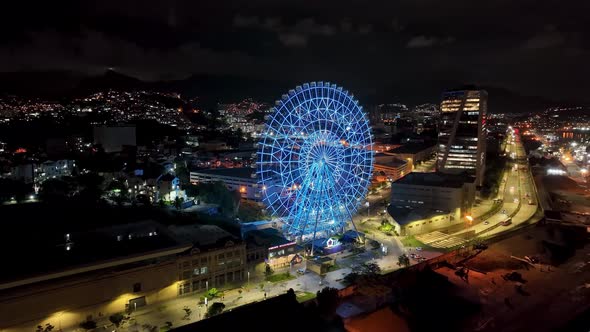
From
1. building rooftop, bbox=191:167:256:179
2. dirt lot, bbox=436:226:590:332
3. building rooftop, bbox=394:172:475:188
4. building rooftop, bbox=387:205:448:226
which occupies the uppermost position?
building rooftop, bbox=191:167:256:179

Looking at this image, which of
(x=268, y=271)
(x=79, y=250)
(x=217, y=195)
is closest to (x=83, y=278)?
(x=79, y=250)

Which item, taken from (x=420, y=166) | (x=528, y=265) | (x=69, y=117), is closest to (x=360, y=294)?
(x=528, y=265)

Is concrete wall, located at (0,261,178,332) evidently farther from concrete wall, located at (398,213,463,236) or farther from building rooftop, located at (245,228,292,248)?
concrete wall, located at (398,213,463,236)

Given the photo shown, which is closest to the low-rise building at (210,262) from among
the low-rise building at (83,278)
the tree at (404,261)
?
the low-rise building at (83,278)

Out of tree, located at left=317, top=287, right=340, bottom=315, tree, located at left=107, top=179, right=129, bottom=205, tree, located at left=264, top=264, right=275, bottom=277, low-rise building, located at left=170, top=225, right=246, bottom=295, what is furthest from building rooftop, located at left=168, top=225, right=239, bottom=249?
tree, located at left=107, top=179, right=129, bottom=205

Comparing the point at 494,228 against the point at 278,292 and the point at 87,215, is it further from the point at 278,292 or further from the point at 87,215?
the point at 87,215

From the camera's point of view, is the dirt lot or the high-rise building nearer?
the dirt lot

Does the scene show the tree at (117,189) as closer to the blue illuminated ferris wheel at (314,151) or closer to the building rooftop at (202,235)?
the building rooftop at (202,235)
